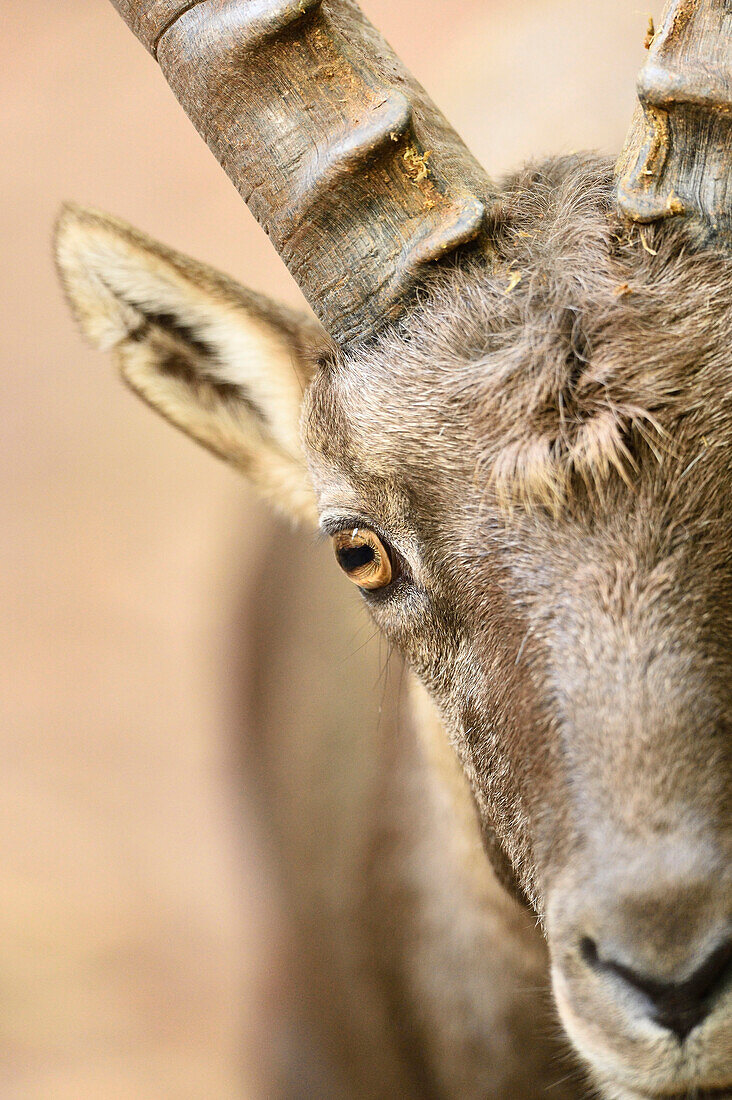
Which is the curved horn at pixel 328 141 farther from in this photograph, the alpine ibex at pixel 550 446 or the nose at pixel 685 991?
the nose at pixel 685 991

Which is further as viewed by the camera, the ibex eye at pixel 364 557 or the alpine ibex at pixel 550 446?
the ibex eye at pixel 364 557

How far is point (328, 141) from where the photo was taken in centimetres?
272

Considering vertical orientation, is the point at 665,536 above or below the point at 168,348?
below

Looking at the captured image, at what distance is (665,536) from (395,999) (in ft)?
9.00

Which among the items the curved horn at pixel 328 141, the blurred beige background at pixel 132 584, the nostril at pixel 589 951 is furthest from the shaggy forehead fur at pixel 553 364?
the blurred beige background at pixel 132 584

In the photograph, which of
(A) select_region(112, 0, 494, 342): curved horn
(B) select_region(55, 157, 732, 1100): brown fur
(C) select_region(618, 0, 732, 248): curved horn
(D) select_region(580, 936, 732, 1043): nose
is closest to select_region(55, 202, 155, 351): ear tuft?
(A) select_region(112, 0, 494, 342): curved horn

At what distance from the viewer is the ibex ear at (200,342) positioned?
3445 mm

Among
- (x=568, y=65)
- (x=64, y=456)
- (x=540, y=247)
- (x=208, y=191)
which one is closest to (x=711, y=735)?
(x=540, y=247)

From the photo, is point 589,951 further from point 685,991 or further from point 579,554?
point 579,554

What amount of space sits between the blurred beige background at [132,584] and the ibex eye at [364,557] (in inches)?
117

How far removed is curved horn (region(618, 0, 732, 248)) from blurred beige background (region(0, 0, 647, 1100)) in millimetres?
2652

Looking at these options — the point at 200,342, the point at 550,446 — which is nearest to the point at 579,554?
the point at 550,446

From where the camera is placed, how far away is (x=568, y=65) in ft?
19.5

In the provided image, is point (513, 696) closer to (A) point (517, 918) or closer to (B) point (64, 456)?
(A) point (517, 918)
